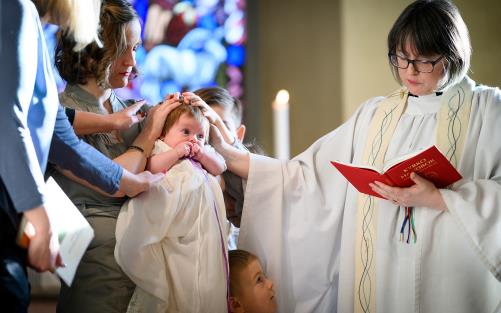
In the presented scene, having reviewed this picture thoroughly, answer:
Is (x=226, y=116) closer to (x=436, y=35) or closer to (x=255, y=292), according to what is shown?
(x=255, y=292)

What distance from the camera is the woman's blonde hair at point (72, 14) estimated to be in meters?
2.09

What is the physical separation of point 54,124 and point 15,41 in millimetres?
325

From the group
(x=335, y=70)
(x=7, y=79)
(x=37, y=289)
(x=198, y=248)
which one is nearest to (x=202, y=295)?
(x=198, y=248)

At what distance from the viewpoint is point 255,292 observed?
2.94 m

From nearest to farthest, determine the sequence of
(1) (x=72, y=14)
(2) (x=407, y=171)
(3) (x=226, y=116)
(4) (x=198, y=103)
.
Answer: (1) (x=72, y=14)
(2) (x=407, y=171)
(4) (x=198, y=103)
(3) (x=226, y=116)

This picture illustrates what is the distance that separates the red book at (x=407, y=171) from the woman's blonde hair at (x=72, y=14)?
1102mm

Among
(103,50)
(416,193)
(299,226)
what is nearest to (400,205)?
(416,193)

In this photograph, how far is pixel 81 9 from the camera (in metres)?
2.11

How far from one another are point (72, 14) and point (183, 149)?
82 cm

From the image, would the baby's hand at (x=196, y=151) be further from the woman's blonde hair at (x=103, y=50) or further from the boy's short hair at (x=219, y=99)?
the boy's short hair at (x=219, y=99)

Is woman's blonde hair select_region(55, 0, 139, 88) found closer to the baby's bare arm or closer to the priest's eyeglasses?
the baby's bare arm

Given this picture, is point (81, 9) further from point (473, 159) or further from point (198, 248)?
point (473, 159)

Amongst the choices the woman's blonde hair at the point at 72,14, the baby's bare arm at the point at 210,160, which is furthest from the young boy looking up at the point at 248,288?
the woman's blonde hair at the point at 72,14

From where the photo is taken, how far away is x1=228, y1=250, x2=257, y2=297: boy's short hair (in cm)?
293
